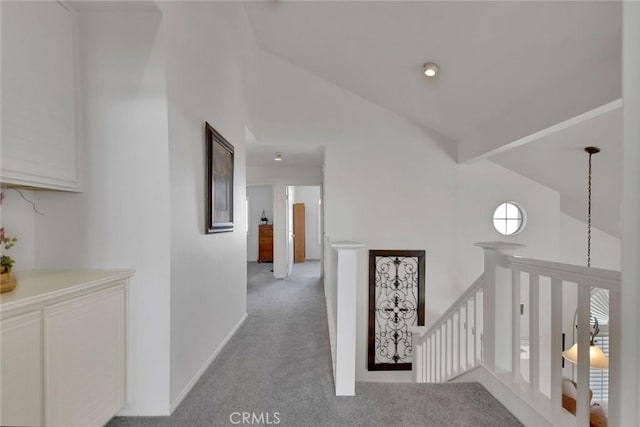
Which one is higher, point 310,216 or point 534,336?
point 310,216

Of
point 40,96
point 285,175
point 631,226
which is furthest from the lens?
point 285,175

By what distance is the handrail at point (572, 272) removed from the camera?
1220 millimetres

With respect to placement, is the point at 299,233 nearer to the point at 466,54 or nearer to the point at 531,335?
the point at 466,54

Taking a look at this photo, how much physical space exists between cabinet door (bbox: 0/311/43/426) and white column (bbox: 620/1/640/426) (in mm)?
1704

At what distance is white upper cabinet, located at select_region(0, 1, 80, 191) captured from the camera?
4.37 feet

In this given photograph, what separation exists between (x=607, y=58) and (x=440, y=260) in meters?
3.05

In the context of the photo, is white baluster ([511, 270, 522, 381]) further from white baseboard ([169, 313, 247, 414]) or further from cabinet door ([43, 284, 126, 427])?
cabinet door ([43, 284, 126, 427])

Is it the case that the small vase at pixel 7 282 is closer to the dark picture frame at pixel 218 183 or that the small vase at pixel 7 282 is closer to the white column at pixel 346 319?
the dark picture frame at pixel 218 183

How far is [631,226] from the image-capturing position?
21.1 inches

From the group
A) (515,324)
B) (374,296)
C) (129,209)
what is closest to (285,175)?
(374,296)

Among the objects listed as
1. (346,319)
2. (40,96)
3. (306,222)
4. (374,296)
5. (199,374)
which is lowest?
(374,296)

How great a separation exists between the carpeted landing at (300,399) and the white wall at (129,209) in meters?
0.30

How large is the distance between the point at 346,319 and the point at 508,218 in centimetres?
366

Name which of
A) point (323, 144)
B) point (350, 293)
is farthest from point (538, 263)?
point (323, 144)
